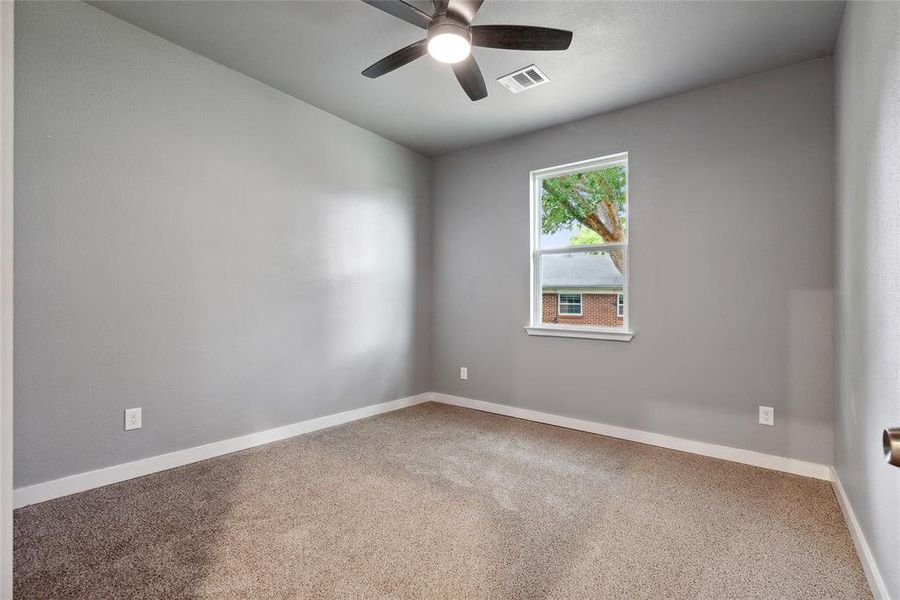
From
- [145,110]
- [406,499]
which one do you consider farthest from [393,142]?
[406,499]

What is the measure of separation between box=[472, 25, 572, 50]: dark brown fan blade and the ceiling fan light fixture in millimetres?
64

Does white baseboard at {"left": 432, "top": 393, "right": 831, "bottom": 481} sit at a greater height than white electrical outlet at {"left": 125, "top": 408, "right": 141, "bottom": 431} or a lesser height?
lesser

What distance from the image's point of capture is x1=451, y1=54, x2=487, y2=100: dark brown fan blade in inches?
88.4

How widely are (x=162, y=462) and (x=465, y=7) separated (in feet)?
9.63

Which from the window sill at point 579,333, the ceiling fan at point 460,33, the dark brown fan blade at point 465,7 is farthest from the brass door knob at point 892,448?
the window sill at point 579,333

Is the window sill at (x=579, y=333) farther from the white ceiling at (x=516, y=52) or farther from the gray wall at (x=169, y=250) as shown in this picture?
the white ceiling at (x=516, y=52)

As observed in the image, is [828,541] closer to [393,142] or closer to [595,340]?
[595,340]

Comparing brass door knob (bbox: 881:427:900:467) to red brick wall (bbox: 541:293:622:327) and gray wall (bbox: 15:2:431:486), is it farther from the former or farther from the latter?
gray wall (bbox: 15:2:431:486)

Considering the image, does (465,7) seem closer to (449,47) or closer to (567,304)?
(449,47)

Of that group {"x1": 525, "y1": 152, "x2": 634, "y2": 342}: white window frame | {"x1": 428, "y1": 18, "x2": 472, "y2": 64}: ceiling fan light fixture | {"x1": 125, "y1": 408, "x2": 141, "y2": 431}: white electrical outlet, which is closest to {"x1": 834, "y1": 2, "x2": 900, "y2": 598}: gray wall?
{"x1": 525, "y1": 152, "x2": 634, "y2": 342}: white window frame

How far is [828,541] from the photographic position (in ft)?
6.15

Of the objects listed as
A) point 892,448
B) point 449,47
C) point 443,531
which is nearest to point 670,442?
point 443,531

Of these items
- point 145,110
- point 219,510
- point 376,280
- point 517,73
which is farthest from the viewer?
point 376,280

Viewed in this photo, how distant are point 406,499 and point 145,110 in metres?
2.63
